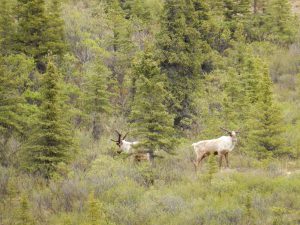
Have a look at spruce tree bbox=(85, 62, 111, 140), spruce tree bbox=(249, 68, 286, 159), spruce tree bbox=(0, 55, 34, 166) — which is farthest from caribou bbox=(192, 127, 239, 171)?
spruce tree bbox=(0, 55, 34, 166)

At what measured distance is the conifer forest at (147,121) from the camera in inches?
500

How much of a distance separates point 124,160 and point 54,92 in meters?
3.42

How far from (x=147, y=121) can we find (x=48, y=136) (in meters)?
3.09

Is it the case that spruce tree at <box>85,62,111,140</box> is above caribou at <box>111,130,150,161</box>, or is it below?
above

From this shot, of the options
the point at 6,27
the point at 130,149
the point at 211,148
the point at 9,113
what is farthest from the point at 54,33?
the point at 211,148

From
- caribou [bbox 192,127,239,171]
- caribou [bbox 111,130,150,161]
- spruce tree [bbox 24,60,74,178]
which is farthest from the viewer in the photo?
caribou [bbox 192,127,239,171]

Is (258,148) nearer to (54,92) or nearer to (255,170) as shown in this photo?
(255,170)

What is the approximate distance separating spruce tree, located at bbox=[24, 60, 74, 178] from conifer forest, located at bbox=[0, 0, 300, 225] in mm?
38

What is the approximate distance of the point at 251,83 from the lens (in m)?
21.2

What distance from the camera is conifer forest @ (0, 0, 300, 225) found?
12.7m

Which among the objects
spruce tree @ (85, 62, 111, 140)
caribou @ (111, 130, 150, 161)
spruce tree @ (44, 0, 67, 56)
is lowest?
caribou @ (111, 130, 150, 161)

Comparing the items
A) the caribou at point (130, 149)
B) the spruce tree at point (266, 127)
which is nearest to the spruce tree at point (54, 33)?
the caribou at point (130, 149)

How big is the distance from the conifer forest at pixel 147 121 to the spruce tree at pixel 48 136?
0.04 m

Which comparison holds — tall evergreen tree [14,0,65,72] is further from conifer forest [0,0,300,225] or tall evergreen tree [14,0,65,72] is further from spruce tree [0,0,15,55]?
spruce tree [0,0,15,55]
